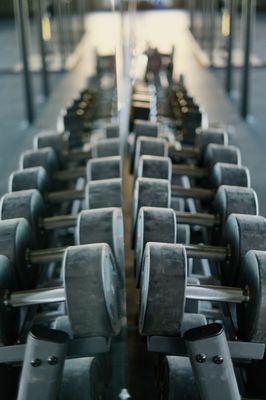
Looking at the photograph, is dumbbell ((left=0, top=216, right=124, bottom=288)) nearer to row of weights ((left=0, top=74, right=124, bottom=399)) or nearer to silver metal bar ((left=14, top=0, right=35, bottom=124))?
row of weights ((left=0, top=74, right=124, bottom=399))

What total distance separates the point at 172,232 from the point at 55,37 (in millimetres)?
5170

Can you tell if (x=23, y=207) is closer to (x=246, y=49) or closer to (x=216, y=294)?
(x=216, y=294)

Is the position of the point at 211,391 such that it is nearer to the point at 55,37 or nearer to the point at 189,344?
the point at 189,344

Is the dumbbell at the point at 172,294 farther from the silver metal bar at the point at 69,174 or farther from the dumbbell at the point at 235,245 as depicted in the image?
the silver metal bar at the point at 69,174

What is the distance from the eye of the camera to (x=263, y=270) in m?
1.02

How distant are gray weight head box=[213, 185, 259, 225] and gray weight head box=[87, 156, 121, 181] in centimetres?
29

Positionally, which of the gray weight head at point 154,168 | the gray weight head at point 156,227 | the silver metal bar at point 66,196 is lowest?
the silver metal bar at point 66,196

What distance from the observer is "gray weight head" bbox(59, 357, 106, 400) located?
109 centimetres

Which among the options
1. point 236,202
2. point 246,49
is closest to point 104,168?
point 236,202

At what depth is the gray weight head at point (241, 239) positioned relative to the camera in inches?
48.1

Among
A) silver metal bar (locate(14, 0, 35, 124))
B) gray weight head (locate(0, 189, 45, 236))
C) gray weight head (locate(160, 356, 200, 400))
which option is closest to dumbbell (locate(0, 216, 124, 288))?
gray weight head (locate(0, 189, 45, 236))

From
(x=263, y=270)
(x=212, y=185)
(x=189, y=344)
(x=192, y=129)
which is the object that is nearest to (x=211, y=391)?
(x=189, y=344)

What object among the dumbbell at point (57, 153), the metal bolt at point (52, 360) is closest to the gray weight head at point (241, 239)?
the metal bolt at point (52, 360)

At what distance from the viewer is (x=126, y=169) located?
227 centimetres
